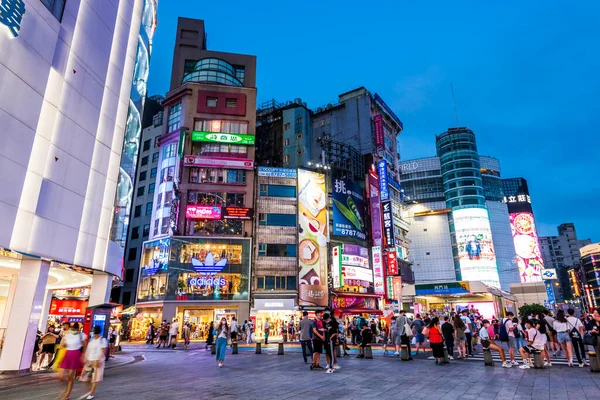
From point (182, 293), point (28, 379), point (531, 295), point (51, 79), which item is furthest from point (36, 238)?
point (531, 295)

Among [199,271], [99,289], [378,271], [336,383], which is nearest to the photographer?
[336,383]

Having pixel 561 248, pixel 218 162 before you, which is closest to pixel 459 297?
pixel 218 162

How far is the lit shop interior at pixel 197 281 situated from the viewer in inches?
1524

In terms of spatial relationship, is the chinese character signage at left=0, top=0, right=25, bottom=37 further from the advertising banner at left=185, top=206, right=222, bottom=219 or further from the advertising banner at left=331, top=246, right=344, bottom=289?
the advertising banner at left=331, top=246, right=344, bottom=289

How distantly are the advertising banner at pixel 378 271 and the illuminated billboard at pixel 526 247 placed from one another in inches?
2340

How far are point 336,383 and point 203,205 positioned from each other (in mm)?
34034

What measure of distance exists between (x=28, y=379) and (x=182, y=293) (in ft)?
89.4

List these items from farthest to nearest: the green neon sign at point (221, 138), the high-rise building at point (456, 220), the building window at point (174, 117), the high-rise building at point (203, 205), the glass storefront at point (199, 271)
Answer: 1. the high-rise building at point (456, 220)
2. the building window at point (174, 117)
3. the green neon sign at point (221, 138)
4. the high-rise building at point (203, 205)
5. the glass storefront at point (199, 271)

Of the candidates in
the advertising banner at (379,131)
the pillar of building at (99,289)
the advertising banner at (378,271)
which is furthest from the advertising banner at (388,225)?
the pillar of building at (99,289)

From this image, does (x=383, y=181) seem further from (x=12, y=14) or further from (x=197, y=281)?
(x=12, y=14)

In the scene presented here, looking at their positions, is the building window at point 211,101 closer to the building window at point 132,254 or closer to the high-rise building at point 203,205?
the high-rise building at point 203,205

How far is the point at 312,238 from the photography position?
140 feet

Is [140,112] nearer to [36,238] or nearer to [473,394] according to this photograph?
[36,238]

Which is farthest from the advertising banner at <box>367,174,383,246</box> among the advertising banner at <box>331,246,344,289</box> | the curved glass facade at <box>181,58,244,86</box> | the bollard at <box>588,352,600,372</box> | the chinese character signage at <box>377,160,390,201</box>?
the bollard at <box>588,352,600,372</box>
